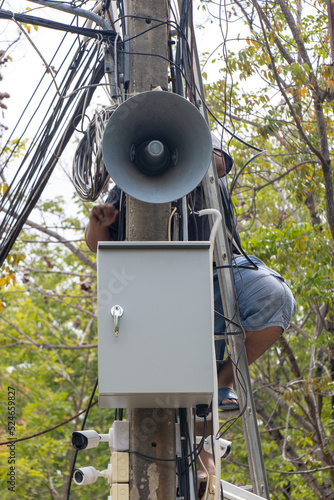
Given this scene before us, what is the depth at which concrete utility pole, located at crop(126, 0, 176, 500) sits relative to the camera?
9.47ft

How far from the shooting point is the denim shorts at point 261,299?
11.5 feet

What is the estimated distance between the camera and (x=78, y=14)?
12.8 ft

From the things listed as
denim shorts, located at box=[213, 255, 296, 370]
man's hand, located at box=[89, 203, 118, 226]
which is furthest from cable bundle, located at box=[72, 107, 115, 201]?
denim shorts, located at box=[213, 255, 296, 370]

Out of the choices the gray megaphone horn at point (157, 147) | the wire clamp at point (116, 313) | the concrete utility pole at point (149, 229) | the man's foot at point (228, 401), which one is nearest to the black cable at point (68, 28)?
the concrete utility pole at point (149, 229)

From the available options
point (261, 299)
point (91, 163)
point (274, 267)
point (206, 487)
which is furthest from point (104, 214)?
point (274, 267)

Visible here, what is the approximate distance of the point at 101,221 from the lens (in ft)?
11.4

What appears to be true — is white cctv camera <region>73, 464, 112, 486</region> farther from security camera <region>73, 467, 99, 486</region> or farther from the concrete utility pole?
the concrete utility pole

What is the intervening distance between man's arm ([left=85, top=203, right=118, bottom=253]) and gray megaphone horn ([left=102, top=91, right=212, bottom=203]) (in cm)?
44

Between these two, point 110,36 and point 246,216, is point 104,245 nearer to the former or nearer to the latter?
point 110,36

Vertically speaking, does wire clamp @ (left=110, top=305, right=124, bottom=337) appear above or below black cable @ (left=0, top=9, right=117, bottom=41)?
below

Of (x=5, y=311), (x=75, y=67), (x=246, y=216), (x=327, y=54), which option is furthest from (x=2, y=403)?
(x=75, y=67)

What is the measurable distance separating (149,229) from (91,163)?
27.8 inches

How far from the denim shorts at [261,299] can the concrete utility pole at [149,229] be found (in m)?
0.63

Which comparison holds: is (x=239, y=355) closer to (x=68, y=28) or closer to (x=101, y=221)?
(x=101, y=221)
